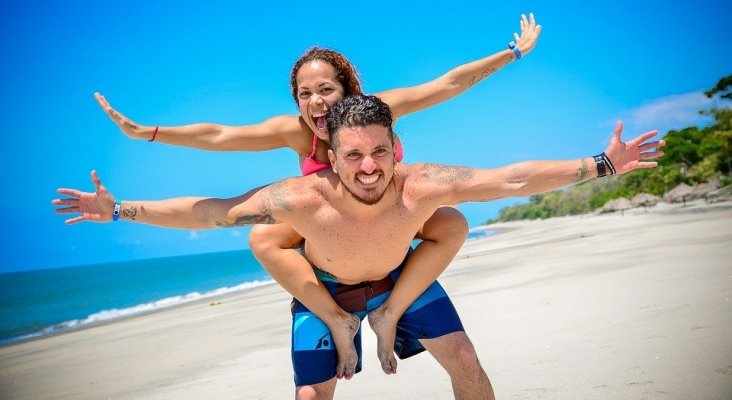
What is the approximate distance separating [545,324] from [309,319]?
4.17m

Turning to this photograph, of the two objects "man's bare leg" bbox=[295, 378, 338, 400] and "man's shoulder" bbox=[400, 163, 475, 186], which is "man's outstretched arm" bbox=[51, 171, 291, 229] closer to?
"man's shoulder" bbox=[400, 163, 475, 186]

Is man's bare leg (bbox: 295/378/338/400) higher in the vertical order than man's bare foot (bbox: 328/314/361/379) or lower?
lower

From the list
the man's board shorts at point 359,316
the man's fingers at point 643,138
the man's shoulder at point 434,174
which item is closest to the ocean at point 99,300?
the man's board shorts at point 359,316

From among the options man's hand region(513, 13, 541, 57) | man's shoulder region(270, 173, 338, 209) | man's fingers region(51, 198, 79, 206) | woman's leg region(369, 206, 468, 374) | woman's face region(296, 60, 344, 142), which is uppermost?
man's hand region(513, 13, 541, 57)

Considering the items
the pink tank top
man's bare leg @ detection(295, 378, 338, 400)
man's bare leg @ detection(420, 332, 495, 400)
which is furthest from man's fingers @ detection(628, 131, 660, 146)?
man's bare leg @ detection(295, 378, 338, 400)

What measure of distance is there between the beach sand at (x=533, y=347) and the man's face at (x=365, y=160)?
2402 mm

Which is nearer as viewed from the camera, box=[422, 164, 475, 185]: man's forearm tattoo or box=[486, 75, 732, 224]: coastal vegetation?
box=[422, 164, 475, 185]: man's forearm tattoo

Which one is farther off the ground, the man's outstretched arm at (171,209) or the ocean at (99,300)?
the ocean at (99,300)

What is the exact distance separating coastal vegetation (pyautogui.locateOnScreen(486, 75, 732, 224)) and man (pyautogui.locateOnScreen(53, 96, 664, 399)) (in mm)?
29251

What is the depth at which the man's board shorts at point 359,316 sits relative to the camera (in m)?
3.46

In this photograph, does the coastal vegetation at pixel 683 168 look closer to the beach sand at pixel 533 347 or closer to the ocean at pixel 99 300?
the beach sand at pixel 533 347

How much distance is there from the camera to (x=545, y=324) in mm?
6688

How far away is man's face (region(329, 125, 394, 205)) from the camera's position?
3117 millimetres

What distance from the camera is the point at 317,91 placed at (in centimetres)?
381
